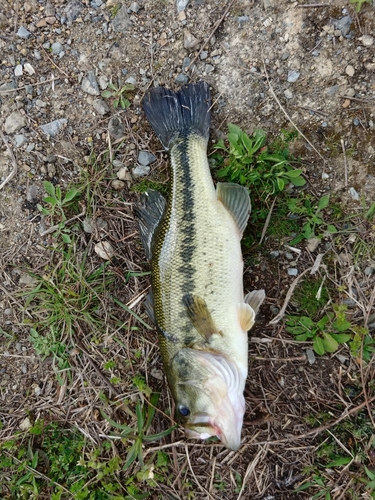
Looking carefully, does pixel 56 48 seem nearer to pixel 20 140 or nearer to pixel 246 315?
pixel 20 140

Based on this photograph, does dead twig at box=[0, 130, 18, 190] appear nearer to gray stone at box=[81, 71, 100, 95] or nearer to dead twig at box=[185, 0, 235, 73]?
gray stone at box=[81, 71, 100, 95]

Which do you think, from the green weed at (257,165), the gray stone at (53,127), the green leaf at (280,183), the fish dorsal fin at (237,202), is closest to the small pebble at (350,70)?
the green weed at (257,165)

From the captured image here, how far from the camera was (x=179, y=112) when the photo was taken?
3.51 m

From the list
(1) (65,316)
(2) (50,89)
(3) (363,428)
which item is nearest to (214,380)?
(3) (363,428)

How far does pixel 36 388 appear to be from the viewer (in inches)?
153

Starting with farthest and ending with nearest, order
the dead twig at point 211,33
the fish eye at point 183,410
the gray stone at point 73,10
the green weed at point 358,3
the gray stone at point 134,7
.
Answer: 1. the gray stone at point 73,10
2. the gray stone at point 134,7
3. the dead twig at point 211,33
4. the green weed at point 358,3
5. the fish eye at point 183,410

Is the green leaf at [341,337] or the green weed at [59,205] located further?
the green weed at [59,205]

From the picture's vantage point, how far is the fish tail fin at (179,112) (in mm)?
3488

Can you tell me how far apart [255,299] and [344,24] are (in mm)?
2274

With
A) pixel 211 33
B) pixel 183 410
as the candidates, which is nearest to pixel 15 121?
pixel 211 33

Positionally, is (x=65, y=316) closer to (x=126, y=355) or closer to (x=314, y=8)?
(x=126, y=355)

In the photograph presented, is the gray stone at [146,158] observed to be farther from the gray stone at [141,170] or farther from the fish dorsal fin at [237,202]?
the fish dorsal fin at [237,202]

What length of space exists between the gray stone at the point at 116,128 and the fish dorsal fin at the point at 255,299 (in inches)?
71.5

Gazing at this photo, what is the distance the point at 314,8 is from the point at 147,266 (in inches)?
99.1
